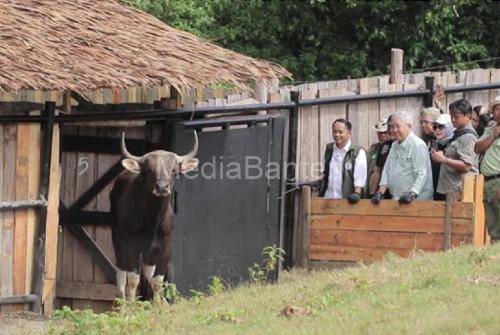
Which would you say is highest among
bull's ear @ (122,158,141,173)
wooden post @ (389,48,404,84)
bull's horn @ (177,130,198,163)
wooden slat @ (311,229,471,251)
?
wooden post @ (389,48,404,84)

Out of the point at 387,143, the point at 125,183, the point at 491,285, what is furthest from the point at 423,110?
the point at 491,285

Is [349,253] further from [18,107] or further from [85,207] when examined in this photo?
[18,107]

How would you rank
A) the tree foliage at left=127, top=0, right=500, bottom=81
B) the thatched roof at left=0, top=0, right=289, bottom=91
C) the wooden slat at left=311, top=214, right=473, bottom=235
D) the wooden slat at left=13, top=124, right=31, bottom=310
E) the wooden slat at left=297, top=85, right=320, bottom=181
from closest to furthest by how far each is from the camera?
the thatched roof at left=0, top=0, right=289, bottom=91 < the wooden slat at left=13, top=124, right=31, bottom=310 < the wooden slat at left=311, top=214, right=473, bottom=235 < the wooden slat at left=297, top=85, right=320, bottom=181 < the tree foliage at left=127, top=0, right=500, bottom=81

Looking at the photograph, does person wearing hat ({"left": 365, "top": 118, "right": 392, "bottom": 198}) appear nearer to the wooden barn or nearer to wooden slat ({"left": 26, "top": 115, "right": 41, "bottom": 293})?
the wooden barn

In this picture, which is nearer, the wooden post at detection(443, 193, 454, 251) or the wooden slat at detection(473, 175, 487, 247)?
the wooden slat at detection(473, 175, 487, 247)

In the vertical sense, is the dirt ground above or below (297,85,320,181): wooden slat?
below

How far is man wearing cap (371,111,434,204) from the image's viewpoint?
1695 centimetres

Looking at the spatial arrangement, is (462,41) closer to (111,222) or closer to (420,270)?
(111,222)

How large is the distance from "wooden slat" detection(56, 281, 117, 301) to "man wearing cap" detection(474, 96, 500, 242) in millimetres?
4481

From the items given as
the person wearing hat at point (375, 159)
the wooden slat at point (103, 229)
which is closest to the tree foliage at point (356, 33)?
the person wearing hat at point (375, 159)

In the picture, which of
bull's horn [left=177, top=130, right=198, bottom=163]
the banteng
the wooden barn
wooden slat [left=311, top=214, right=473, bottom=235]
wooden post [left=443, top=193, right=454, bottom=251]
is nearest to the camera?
the wooden barn

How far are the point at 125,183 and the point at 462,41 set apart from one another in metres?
10.5

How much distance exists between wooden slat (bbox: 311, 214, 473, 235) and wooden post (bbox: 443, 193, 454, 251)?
52 mm

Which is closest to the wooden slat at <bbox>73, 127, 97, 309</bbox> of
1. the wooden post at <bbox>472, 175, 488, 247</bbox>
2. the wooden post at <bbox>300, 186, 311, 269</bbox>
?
the wooden post at <bbox>300, 186, 311, 269</bbox>
